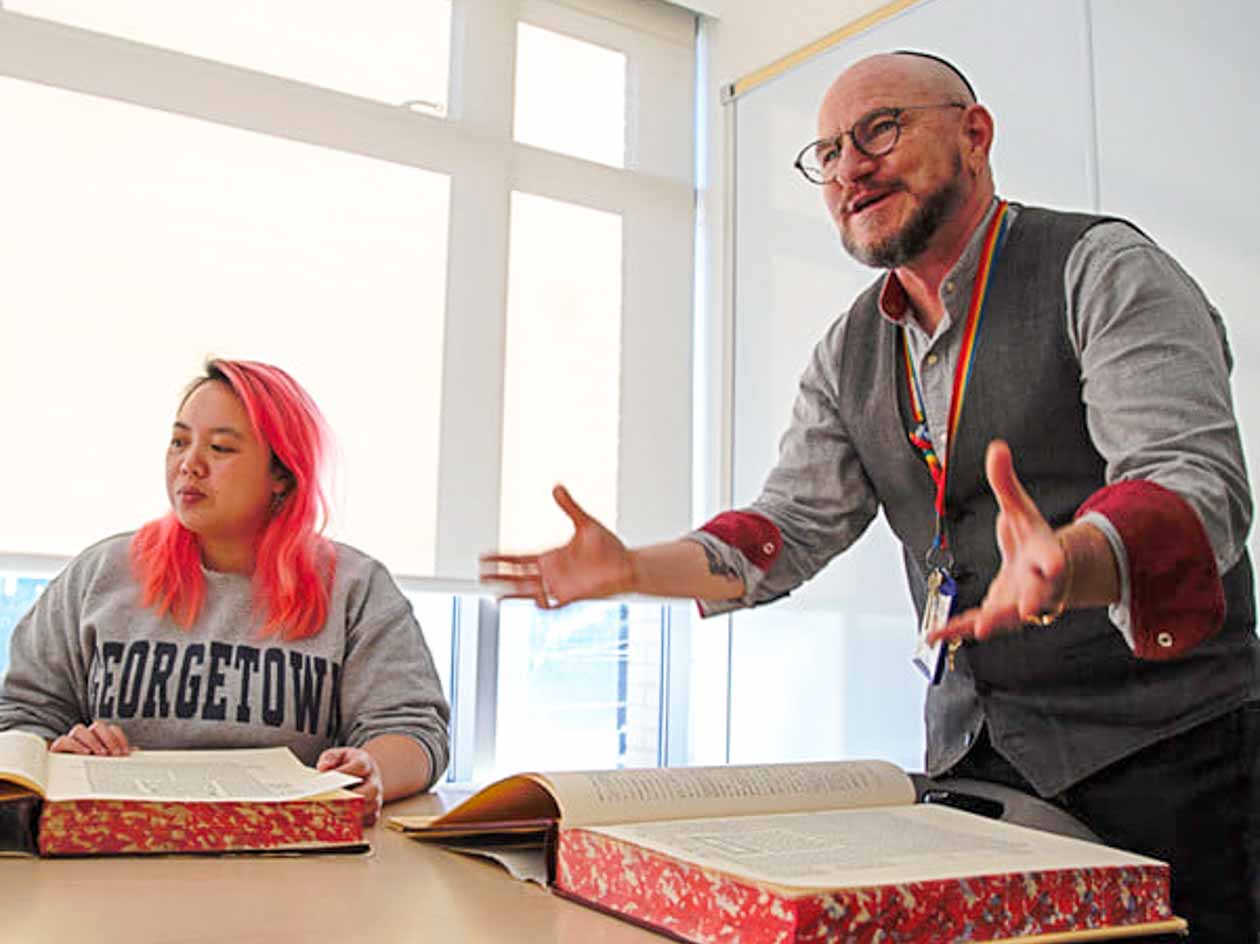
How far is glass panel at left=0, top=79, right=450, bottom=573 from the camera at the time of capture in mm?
2705

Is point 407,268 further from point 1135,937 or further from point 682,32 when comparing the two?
point 1135,937

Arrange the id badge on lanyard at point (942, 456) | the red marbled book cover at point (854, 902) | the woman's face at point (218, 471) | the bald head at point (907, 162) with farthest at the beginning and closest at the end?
the woman's face at point (218, 471), the bald head at point (907, 162), the id badge on lanyard at point (942, 456), the red marbled book cover at point (854, 902)

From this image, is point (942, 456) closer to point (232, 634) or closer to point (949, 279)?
point (949, 279)

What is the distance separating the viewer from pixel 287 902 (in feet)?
2.97

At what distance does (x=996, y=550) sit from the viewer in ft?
4.75

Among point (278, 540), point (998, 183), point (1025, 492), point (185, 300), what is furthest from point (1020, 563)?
point (185, 300)

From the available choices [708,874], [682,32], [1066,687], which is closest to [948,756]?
[1066,687]

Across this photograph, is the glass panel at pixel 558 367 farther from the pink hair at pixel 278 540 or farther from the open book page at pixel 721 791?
the open book page at pixel 721 791

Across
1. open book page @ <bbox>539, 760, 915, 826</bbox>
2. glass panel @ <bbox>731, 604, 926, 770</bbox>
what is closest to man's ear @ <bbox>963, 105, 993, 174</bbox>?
open book page @ <bbox>539, 760, 915, 826</bbox>

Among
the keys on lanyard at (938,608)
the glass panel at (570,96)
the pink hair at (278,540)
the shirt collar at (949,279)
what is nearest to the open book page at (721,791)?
the keys on lanyard at (938,608)

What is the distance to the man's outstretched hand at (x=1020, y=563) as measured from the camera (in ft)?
3.08

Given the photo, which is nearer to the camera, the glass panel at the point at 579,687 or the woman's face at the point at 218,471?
the woman's face at the point at 218,471

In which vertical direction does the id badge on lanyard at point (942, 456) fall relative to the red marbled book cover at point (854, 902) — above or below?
above

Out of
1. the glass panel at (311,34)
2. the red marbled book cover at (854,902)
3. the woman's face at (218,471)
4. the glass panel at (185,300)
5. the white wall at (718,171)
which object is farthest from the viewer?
the white wall at (718,171)
